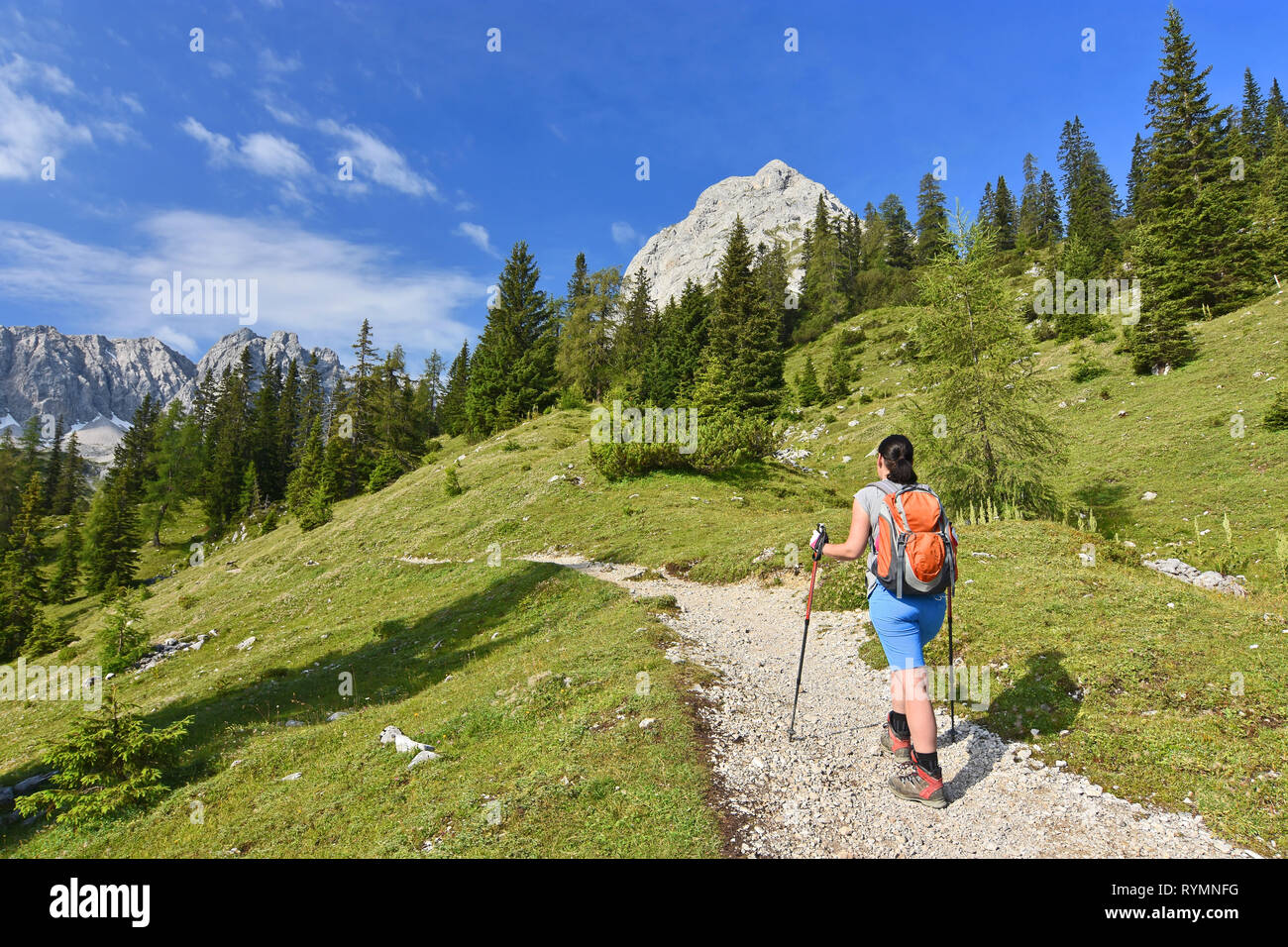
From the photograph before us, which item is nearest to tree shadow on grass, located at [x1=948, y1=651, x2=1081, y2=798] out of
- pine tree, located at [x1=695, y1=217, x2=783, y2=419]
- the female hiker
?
the female hiker

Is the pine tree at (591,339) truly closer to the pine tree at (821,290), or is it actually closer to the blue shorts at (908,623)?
the pine tree at (821,290)

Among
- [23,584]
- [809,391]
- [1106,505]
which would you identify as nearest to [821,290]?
[809,391]

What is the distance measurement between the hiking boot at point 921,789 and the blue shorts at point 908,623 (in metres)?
1.08

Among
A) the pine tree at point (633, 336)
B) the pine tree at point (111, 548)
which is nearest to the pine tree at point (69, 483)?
the pine tree at point (111, 548)

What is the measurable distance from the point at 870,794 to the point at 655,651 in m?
5.25

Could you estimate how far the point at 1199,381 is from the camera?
25266 millimetres

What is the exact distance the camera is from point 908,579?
17.5ft

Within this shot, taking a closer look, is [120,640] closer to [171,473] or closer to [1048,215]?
[171,473]

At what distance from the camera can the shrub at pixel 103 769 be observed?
27.2ft

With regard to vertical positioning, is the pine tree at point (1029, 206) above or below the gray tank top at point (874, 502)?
above

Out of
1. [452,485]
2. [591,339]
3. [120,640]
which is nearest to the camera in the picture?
[120,640]

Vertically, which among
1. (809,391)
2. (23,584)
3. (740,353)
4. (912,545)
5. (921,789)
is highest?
(740,353)

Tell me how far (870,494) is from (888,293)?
3629 inches
